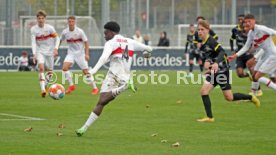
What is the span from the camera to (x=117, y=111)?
20016mm

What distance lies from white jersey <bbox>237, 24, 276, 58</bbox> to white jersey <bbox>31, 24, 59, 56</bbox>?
6.36 meters

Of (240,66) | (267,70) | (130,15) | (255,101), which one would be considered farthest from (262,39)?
(130,15)

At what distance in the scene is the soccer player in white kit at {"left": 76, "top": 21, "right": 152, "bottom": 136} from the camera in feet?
48.7

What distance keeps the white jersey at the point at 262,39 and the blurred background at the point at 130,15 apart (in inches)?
932

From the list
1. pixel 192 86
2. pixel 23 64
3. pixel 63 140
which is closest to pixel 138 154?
pixel 63 140

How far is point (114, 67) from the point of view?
49.6 feet

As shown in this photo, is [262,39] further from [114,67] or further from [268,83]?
[114,67]

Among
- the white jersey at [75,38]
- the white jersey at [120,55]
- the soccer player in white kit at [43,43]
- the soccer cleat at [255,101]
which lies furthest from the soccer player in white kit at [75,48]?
the white jersey at [120,55]

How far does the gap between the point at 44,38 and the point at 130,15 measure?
21.7 meters

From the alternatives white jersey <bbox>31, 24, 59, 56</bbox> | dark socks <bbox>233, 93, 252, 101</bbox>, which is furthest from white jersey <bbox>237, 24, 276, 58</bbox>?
white jersey <bbox>31, 24, 59, 56</bbox>

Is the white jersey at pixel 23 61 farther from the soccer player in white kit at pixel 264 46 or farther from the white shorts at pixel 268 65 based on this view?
the white shorts at pixel 268 65

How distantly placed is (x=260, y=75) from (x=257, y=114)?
329 cm

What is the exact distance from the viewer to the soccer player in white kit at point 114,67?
48.7 feet

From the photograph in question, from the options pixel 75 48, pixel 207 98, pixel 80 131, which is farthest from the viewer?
pixel 75 48
